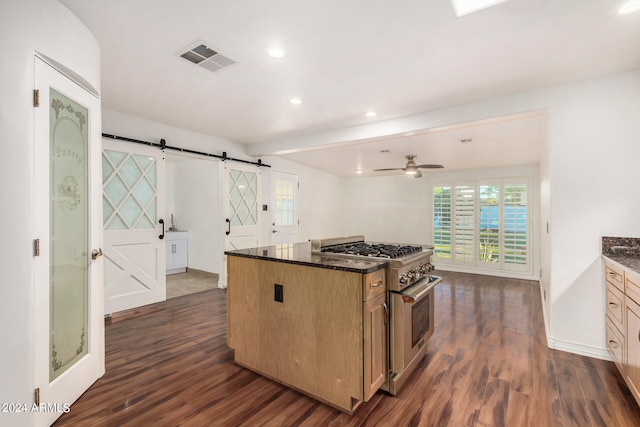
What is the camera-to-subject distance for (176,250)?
6.21m

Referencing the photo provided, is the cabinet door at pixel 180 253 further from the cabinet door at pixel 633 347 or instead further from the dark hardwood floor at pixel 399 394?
the cabinet door at pixel 633 347

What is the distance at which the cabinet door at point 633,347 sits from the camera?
1.81 m

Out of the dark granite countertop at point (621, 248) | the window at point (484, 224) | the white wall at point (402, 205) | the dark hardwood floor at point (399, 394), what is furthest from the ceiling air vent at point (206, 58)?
the window at point (484, 224)

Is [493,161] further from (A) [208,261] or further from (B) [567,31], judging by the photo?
(A) [208,261]

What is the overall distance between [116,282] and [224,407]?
260 centimetres

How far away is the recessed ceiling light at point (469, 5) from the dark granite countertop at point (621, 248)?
2.25 m

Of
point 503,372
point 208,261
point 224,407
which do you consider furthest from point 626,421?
point 208,261

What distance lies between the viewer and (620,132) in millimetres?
2605

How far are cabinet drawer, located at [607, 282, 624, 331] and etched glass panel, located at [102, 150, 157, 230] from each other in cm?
490

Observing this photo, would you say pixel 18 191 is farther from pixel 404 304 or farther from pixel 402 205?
pixel 402 205

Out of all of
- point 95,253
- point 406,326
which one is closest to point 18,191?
point 95,253

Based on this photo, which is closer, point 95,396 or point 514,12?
point 514,12

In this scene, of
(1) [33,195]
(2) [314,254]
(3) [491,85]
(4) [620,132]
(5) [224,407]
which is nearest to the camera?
(1) [33,195]

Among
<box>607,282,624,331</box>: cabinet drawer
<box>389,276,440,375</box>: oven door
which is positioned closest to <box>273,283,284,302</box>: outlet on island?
<box>389,276,440,375</box>: oven door
